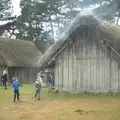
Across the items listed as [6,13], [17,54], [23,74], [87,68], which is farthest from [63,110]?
[6,13]

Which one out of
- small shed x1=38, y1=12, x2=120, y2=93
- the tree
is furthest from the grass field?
the tree

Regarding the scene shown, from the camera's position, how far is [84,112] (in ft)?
43.5

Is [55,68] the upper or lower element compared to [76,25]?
lower

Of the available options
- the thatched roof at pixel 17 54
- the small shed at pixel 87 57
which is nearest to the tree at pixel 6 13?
the thatched roof at pixel 17 54

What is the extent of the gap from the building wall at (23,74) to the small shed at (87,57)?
1383 cm

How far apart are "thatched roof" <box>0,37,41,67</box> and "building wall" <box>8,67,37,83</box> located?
0.63m

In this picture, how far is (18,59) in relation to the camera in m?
36.0

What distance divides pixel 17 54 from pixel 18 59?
1247 mm

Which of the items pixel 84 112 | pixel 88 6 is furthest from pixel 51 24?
pixel 84 112

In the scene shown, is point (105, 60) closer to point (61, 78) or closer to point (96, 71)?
point (96, 71)

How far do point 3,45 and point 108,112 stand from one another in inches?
994

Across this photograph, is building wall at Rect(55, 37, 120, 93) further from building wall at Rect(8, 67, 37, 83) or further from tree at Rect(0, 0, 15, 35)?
tree at Rect(0, 0, 15, 35)

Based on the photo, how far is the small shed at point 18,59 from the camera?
34287 mm

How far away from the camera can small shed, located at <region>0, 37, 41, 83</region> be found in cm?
3429
